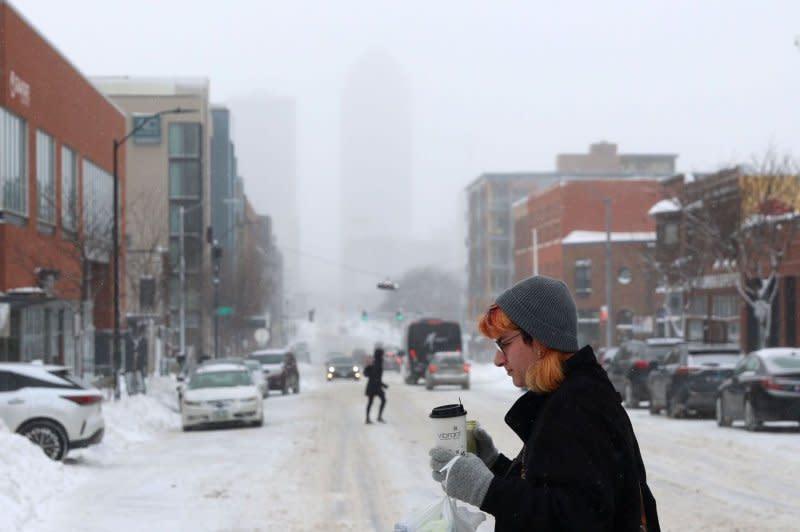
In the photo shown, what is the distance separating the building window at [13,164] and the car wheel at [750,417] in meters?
22.8

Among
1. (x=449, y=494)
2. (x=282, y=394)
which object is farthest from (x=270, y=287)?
(x=449, y=494)

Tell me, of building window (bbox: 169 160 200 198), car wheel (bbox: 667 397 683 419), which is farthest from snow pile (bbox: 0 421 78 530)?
building window (bbox: 169 160 200 198)

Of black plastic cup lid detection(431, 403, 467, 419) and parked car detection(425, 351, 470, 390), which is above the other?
black plastic cup lid detection(431, 403, 467, 419)

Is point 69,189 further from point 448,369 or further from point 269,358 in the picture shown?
point 448,369

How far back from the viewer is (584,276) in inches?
3627

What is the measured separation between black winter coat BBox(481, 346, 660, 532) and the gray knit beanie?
93 mm

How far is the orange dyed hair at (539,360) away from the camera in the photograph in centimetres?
406

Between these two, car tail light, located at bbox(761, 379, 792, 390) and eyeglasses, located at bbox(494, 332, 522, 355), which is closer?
eyeglasses, located at bbox(494, 332, 522, 355)

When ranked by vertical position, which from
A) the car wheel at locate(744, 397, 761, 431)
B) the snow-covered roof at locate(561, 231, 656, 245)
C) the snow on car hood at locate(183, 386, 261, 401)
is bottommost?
the car wheel at locate(744, 397, 761, 431)

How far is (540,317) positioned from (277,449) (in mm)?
19659

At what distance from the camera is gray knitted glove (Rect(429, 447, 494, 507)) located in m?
3.97

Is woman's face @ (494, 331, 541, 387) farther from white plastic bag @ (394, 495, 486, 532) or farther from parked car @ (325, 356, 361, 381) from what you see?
parked car @ (325, 356, 361, 381)

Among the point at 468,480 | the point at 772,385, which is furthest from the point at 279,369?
the point at 468,480

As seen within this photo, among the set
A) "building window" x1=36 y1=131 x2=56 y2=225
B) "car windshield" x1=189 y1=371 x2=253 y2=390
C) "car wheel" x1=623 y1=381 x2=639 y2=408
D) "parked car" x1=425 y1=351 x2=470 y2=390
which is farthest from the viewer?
"parked car" x1=425 y1=351 x2=470 y2=390
